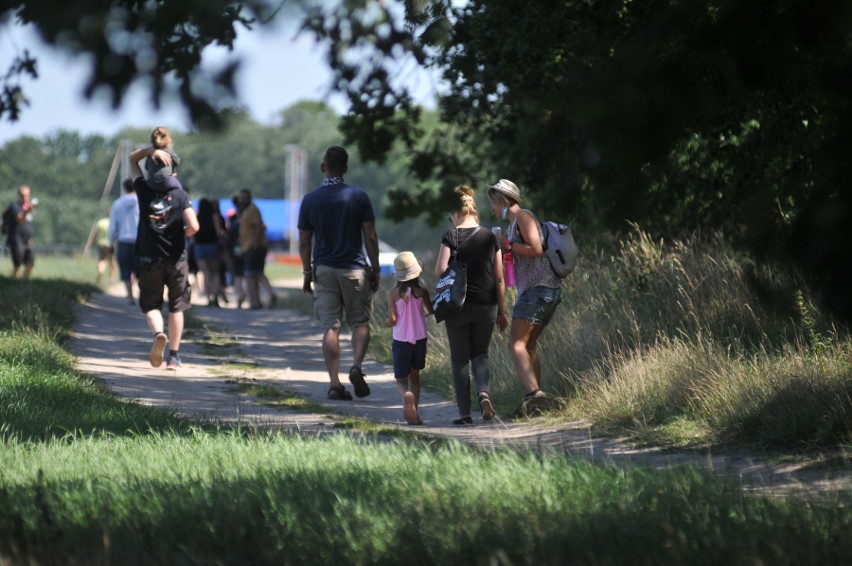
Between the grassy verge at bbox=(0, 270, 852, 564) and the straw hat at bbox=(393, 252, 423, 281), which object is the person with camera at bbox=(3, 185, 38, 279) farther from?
the grassy verge at bbox=(0, 270, 852, 564)

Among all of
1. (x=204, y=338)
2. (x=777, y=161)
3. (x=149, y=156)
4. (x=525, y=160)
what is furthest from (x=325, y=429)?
(x=525, y=160)

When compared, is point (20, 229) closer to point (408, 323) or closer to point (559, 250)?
point (408, 323)

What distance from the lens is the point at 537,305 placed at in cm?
1038

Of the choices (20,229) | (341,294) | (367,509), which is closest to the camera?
(367,509)

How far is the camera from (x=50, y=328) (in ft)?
46.9

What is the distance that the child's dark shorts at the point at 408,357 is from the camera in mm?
10320

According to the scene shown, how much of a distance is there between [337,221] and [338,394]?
140 centimetres

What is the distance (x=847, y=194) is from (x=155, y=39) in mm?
2294

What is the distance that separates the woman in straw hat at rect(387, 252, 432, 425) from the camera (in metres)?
10.3

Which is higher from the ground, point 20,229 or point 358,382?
point 20,229

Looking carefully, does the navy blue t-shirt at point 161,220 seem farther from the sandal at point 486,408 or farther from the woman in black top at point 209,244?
the woman in black top at point 209,244

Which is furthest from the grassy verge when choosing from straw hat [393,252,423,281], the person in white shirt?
the person in white shirt

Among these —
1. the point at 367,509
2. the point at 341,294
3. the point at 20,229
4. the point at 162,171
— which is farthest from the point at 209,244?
the point at 367,509

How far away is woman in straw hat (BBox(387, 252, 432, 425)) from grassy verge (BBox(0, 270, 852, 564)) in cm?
291
